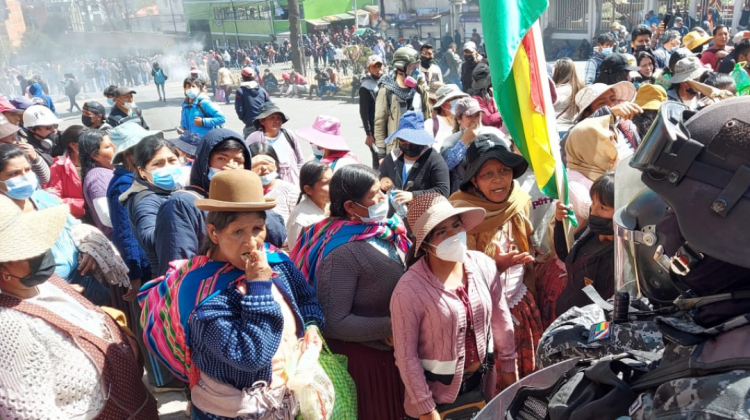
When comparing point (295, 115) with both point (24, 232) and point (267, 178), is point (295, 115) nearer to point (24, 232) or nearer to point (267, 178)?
point (267, 178)

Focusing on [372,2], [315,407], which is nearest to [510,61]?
[315,407]

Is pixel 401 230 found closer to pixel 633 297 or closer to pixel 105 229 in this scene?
pixel 633 297

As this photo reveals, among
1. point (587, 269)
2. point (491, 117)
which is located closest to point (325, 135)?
point (491, 117)

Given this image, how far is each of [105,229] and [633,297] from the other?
4041mm

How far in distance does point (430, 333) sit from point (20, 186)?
9.27 ft

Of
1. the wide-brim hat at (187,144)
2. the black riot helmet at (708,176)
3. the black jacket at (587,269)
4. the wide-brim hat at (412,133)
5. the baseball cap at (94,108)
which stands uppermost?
the black riot helmet at (708,176)

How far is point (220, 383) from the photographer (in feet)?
8.26

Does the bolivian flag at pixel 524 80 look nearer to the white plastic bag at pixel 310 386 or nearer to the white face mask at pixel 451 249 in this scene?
the white face mask at pixel 451 249

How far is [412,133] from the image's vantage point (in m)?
5.09

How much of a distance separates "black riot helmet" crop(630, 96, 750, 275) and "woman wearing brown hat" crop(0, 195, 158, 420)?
91.1 inches

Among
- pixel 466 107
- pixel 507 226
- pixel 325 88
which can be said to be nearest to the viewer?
pixel 507 226

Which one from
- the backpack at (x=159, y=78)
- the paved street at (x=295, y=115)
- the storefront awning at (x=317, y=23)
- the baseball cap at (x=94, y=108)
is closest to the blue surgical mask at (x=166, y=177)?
the baseball cap at (x=94, y=108)

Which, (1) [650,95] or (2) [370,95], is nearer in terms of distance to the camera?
(1) [650,95]

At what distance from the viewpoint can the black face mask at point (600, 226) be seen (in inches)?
123
